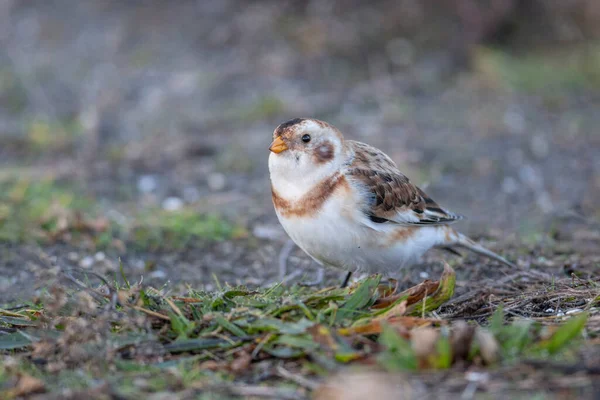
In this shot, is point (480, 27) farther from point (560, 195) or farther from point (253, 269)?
point (253, 269)

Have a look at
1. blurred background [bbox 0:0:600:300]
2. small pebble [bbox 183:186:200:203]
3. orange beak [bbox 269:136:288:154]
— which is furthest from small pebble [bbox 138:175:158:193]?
orange beak [bbox 269:136:288:154]

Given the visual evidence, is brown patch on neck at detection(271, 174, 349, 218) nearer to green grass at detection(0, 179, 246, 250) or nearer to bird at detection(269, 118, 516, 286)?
bird at detection(269, 118, 516, 286)

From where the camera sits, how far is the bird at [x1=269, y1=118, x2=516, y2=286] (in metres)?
3.79

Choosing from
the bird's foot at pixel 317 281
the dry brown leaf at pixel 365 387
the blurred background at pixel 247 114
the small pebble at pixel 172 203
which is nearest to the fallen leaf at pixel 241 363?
the dry brown leaf at pixel 365 387

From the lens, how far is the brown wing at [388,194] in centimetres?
399

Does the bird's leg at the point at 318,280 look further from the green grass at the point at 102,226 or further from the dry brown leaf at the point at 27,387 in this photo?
the dry brown leaf at the point at 27,387

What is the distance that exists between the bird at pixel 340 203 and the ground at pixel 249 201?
12.2 inches

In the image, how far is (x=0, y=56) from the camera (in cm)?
970

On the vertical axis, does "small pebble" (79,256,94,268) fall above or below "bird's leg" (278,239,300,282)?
above

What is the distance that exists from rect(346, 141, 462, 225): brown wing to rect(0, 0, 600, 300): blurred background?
1051 mm

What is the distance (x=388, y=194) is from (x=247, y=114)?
4.28m

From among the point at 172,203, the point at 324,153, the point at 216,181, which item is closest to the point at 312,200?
the point at 324,153

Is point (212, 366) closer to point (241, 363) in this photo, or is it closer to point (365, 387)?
point (241, 363)

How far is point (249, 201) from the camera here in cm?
639
